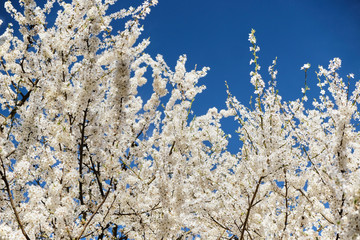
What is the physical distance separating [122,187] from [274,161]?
2.36m

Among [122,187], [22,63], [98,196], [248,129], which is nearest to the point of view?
[248,129]

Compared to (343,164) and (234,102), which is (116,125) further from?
(343,164)

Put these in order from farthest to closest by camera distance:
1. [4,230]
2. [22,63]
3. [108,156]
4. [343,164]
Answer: [22,63], [108,156], [4,230], [343,164]

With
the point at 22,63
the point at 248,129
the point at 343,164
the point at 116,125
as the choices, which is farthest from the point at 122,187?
the point at 22,63

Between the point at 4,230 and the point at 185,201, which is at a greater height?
the point at 185,201

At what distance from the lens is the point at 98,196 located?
4.76m

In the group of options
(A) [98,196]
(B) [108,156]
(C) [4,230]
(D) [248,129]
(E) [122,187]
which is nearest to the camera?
(C) [4,230]

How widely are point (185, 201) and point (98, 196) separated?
5.66 ft

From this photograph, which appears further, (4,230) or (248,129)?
(248,129)

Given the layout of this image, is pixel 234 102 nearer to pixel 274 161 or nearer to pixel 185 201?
pixel 274 161

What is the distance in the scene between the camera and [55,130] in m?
5.00

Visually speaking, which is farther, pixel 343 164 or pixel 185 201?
pixel 185 201

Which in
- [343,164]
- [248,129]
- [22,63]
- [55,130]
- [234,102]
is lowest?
[343,164]

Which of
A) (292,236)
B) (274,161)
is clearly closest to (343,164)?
(274,161)
